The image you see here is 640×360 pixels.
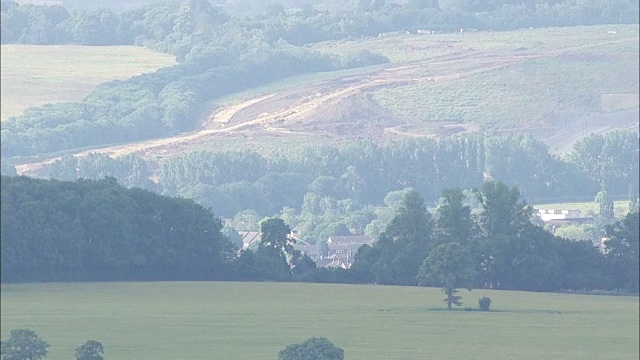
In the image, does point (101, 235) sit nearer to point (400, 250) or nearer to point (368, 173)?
point (400, 250)

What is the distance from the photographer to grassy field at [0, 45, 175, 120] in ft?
450

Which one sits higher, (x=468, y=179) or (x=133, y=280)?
(x=133, y=280)

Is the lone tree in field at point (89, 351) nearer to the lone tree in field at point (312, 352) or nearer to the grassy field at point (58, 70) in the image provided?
the lone tree in field at point (312, 352)

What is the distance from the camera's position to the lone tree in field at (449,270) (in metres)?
42.3

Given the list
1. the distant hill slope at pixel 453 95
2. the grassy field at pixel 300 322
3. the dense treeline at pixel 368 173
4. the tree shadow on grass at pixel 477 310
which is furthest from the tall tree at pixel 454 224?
the distant hill slope at pixel 453 95

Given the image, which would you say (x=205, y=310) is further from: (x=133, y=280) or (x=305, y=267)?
(x=305, y=267)

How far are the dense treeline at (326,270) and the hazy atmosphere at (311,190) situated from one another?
0.09 metres

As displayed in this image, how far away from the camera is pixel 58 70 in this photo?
150 metres

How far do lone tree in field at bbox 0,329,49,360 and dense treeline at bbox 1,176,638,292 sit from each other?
4.11m

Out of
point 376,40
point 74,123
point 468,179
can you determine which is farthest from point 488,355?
point 376,40

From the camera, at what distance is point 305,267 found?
5234 centimetres

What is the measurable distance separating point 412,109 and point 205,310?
133m

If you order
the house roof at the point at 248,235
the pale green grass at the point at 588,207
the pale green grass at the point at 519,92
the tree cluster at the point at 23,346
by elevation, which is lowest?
the pale green grass at the point at 588,207

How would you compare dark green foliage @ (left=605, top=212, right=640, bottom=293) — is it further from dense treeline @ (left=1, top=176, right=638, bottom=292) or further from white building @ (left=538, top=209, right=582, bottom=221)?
white building @ (left=538, top=209, right=582, bottom=221)
